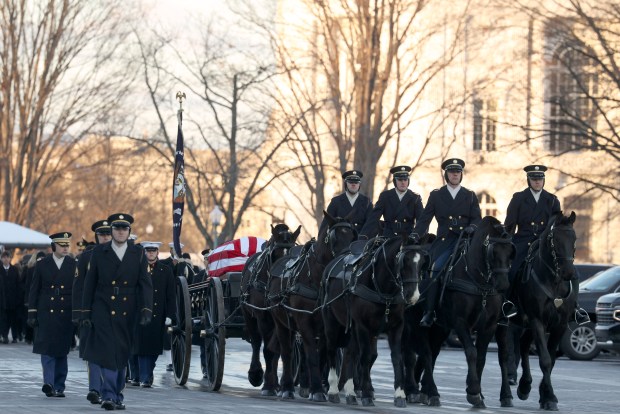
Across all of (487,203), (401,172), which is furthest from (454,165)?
(487,203)

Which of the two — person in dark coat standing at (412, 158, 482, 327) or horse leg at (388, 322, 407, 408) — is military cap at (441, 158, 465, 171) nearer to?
person in dark coat standing at (412, 158, 482, 327)

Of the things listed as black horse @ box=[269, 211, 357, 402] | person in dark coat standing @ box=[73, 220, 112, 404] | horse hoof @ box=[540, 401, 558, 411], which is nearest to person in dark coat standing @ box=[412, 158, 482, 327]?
black horse @ box=[269, 211, 357, 402]

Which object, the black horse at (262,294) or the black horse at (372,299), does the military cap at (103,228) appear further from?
the black horse at (262,294)

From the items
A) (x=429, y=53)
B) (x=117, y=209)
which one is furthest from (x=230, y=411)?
→ (x=117, y=209)

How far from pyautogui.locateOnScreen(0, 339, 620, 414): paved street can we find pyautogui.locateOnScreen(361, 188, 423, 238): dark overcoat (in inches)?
77.1

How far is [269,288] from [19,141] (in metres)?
31.0

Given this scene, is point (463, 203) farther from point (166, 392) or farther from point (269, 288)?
point (166, 392)

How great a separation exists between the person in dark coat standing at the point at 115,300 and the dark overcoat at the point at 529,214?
4.18 meters

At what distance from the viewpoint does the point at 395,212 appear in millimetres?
18531

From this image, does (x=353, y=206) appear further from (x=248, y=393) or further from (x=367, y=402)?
(x=367, y=402)

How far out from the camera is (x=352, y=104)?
4309 cm

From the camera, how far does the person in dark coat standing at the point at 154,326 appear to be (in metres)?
21.2

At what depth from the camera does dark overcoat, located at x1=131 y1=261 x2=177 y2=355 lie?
21344mm

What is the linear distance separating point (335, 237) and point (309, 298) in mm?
840
